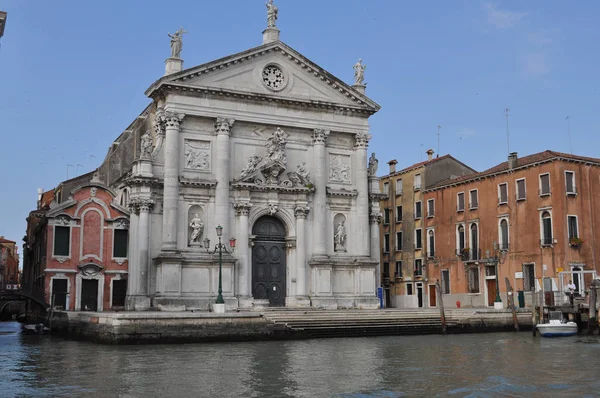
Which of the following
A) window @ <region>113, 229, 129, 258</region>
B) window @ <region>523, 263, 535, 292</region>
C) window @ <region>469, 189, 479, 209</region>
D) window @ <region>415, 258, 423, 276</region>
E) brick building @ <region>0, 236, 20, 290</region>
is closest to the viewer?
window @ <region>113, 229, 129, 258</region>

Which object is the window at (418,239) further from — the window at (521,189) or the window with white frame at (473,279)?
the window at (521,189)

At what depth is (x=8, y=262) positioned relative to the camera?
313ft

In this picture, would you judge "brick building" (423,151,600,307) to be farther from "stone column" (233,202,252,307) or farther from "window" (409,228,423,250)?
"stone column" (233,202,252,307)

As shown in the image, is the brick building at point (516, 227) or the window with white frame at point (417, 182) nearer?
the brick building at point (516, 227)

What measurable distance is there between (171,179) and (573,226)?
63.9ft

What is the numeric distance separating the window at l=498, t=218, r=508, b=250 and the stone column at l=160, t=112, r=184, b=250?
17.7 m

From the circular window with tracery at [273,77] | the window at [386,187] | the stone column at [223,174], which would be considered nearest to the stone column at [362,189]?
the circular window with tracery at [273,77]

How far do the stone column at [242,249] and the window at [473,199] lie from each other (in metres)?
14.4

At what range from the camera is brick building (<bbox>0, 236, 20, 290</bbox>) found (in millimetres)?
85062

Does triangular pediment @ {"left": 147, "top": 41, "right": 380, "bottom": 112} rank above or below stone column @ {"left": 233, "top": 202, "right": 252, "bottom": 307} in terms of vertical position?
above

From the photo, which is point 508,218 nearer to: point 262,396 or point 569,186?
point 569,186

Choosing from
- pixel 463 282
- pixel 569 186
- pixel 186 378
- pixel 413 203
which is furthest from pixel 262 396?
pixel 413 203

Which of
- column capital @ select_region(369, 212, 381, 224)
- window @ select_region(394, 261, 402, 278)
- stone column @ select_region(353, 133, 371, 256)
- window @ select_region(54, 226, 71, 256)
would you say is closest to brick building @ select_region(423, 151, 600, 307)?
window @ select_region(394, 261, 402, 278)

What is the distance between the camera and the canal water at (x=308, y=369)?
14.7m
